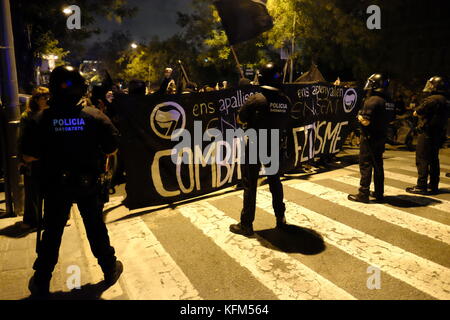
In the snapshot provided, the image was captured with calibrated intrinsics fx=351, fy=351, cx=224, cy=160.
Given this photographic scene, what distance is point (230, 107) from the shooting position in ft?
21.9

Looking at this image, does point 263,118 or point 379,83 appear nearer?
point 263,118

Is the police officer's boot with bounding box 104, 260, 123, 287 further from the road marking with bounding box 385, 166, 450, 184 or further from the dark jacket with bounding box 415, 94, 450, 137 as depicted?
the road marking with bounding box 385, 166, 450, 184

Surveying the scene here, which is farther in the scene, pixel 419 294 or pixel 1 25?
pixel 1 25

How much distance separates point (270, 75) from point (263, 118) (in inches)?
21.8

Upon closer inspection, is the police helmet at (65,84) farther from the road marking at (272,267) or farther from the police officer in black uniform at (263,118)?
the road marking at (272,267)

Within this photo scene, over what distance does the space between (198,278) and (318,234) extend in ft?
6.20

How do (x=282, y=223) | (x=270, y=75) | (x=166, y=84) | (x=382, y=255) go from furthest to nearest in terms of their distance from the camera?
(x=166, y=84), (x=282, y=223), (x=270, y=75), (x=382, y=255)

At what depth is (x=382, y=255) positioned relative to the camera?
4.14m

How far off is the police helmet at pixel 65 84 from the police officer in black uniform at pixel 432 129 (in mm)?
5981

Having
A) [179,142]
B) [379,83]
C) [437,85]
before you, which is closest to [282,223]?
[179,142]

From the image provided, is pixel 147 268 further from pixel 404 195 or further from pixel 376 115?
pixel 404 195
